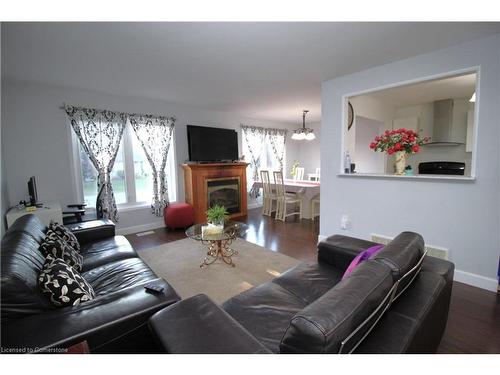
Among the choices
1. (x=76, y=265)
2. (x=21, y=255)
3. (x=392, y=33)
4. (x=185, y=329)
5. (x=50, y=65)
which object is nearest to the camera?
(x=185, y=329)

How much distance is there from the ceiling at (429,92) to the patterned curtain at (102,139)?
4.10m

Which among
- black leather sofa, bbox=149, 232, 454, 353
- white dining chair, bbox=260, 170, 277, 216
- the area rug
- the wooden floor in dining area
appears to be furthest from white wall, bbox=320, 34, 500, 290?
white dining chair, bbox=260, 170, 277, 216

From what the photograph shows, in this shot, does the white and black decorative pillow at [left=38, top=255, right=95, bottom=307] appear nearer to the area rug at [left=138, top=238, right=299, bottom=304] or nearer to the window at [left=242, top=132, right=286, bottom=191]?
the area rug at [left=138, top=238, right=299, bottom=304]

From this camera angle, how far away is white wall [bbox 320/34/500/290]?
2191 millimetres

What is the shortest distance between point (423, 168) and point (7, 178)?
22.9ft

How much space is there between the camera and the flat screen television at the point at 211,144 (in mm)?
4758

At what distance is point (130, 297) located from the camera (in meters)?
1.28

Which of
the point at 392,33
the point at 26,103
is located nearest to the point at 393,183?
the point at 392,33

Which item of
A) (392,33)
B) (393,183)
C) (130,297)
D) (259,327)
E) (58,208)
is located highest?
(392,33)

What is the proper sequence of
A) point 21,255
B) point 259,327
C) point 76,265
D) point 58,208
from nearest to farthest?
point 259,327, point 21,255, point 76,265, point 58,208

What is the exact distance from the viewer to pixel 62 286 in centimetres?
127

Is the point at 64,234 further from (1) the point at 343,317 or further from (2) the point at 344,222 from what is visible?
(2) the point at 344,222

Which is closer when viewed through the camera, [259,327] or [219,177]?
[259,327]
